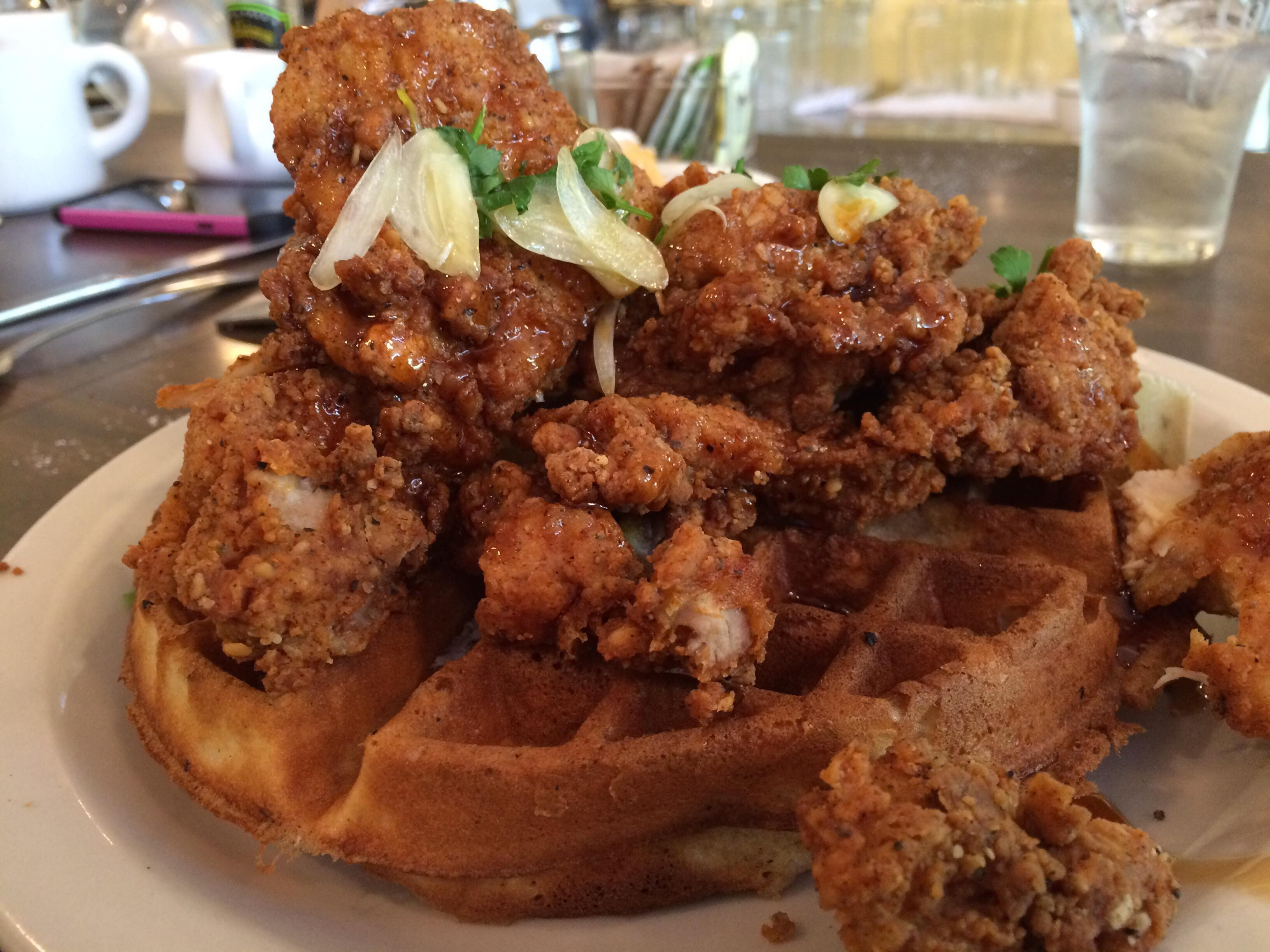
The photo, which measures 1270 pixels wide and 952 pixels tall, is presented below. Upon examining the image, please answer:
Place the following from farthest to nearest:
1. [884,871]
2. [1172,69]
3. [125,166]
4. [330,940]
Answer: [125,166] < [1172,69] < [330,940] < [884,871]

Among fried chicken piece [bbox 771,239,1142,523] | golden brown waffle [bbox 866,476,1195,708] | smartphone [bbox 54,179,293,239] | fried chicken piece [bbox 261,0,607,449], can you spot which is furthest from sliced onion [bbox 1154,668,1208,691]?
smartphone [bbox 54,179,293,239]

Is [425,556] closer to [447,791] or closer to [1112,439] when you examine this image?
[447,791]

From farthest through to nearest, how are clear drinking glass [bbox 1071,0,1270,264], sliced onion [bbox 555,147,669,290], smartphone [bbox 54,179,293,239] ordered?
smartphone [bbox 54,179,293,239] < clear drinking glass [bbox 1071,0,1270,264] < sliced onion [bbox 555,147,669,290]

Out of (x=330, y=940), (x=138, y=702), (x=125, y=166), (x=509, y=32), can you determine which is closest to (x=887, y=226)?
(x=509, y=32)

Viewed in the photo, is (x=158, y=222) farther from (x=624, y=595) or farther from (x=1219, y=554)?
(x=1219, y=554)

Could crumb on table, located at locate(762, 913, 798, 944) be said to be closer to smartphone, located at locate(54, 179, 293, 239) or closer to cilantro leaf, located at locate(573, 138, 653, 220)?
cilantro leaf, located at locate(573, 138, 653, 220)
